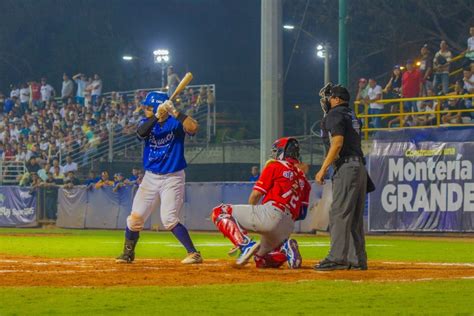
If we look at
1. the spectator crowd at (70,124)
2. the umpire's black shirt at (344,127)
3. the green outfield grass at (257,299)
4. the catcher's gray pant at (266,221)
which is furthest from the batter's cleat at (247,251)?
the spectator crowd at (70,124)

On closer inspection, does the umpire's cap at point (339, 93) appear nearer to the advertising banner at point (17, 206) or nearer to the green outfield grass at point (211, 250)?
the green outfield grass at point (211, 250)

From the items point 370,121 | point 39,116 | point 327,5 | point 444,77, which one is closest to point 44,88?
point 39,116

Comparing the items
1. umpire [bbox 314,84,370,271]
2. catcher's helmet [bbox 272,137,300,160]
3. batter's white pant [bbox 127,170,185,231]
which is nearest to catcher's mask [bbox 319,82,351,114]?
umpire [bbox 314,84,370,271]

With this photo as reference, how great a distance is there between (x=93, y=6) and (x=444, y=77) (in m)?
40.3

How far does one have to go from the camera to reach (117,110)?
4294cm

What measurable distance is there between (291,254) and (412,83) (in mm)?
16927

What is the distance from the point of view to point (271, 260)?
1294cm

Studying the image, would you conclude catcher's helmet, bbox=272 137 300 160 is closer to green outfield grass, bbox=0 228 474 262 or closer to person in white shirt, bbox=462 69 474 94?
green outfield grass, bbox=0 228 474 262

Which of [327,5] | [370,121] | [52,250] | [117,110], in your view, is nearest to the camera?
[52,250]

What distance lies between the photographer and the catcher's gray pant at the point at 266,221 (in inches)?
495

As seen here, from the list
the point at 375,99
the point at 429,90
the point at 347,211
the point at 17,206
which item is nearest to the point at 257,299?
the point at 347,211

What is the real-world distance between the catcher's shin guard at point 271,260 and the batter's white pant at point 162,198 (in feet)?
4.12

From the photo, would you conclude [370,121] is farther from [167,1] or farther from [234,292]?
[167,1]

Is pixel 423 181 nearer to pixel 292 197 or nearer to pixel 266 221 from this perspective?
pixel 292 197
